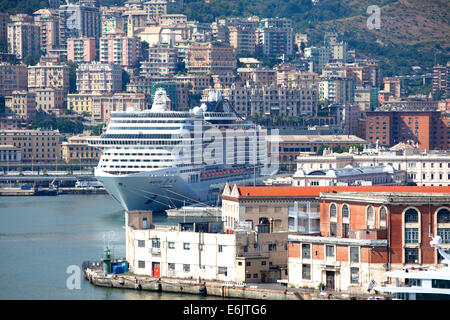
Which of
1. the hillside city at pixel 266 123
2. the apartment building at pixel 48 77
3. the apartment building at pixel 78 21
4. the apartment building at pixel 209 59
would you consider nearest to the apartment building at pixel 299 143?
the hillside city at pixel 266 123

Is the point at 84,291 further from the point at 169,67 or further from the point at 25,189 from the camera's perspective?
the point at 169,67

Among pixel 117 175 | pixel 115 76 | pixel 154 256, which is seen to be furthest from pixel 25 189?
pixel 154 256

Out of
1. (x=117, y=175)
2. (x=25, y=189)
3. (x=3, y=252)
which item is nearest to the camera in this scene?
(x=3, y=252)

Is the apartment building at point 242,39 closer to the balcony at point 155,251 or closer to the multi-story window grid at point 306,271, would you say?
the balcony at point 155,251

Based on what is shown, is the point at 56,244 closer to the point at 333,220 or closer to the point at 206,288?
the point at 206,288

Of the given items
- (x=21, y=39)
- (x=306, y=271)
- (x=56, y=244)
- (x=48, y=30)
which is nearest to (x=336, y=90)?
(x=48, y=30)
